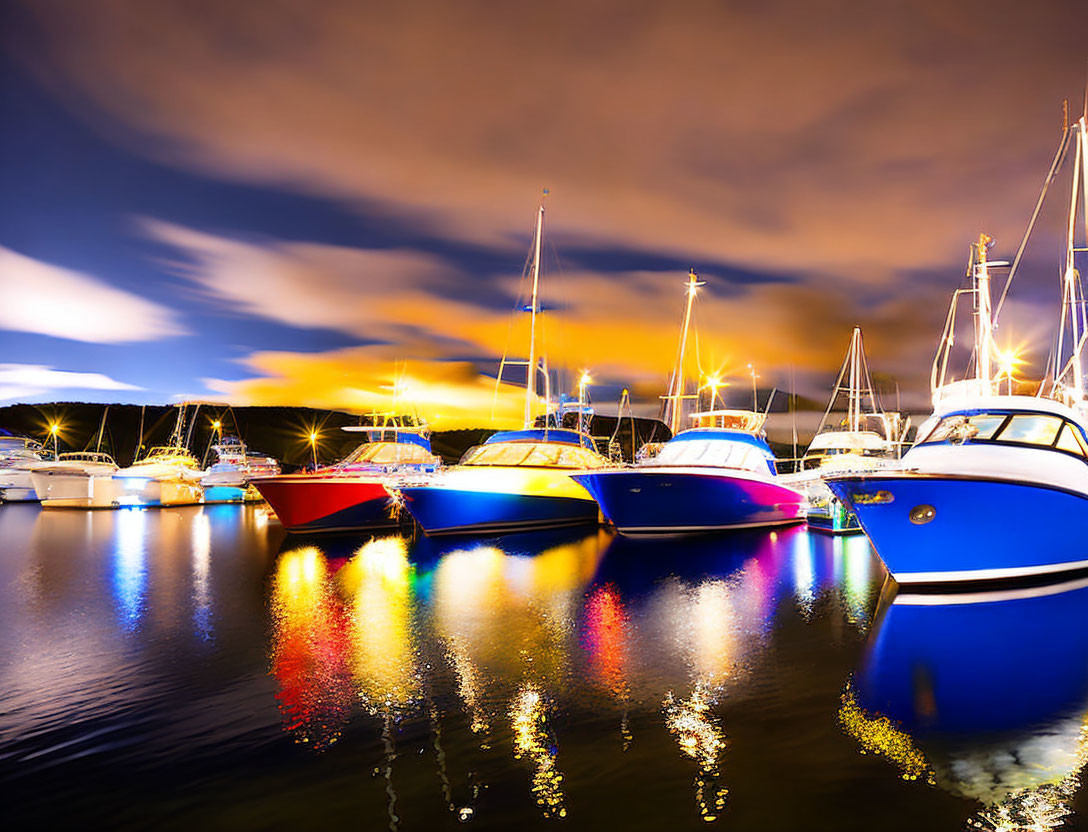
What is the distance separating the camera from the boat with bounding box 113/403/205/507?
39.6 meters

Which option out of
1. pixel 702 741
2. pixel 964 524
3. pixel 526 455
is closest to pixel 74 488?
pixel 526 455

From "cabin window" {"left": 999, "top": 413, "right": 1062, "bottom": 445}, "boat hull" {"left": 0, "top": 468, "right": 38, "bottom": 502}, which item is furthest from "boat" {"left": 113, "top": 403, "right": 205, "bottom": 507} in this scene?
"cabin window" {"left": 999, "top": 413, "right": 1062, "bottom": 445}

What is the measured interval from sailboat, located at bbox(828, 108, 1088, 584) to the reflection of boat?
125 centimetres

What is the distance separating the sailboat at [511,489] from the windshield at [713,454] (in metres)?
3.17

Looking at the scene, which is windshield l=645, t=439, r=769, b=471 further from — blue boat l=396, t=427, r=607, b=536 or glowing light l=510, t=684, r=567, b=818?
glowing light l=510, t=684, r=567, b=818

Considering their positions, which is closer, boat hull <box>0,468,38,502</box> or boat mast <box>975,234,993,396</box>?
boat mast <box>975,234,993,396</box>

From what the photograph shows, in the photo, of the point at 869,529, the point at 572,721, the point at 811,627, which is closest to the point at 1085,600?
the point at 869,529

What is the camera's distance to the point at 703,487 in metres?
19.8

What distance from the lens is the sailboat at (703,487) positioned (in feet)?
63.4

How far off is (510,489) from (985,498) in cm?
1380

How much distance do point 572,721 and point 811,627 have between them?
5.17m

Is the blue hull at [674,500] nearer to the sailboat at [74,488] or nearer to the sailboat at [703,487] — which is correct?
the sailboat at [703,487]

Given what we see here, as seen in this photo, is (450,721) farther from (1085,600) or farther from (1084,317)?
(1084,317)

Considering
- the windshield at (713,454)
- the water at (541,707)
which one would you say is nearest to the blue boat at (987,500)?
the water at (541,707)
